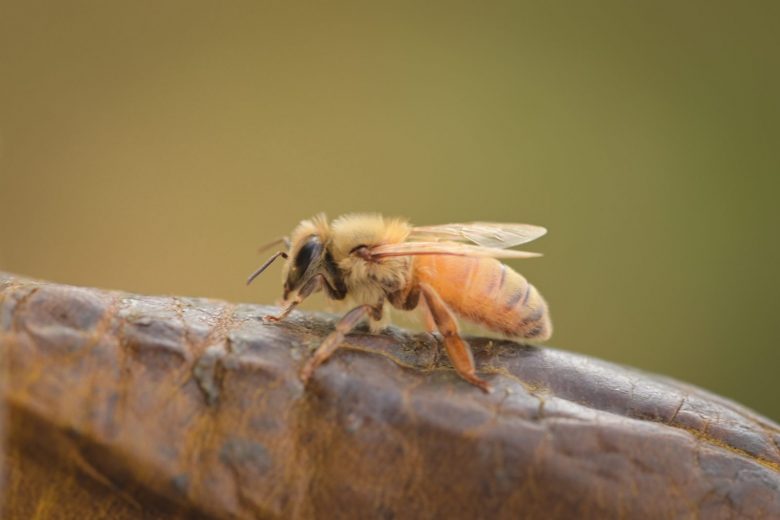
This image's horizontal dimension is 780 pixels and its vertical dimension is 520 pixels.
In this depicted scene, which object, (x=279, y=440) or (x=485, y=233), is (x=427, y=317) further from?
(x=279, y=440)

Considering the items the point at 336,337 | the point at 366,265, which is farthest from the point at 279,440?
the point at 366,265

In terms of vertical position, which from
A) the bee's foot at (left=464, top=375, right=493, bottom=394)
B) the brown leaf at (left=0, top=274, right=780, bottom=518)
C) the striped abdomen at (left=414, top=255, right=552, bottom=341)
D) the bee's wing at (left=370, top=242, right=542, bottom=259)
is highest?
the bee's wing at (left=370, top=242, right=542, bottom=259)

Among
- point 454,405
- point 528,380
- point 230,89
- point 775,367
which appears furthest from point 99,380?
point 775,367

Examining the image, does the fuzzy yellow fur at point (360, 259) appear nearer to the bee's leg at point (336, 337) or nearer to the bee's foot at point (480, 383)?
the bee's leg at point (336, 337)

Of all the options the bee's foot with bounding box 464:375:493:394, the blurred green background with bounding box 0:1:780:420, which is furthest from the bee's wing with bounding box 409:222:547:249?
the blurred green background with bounding box 0:1:780:420

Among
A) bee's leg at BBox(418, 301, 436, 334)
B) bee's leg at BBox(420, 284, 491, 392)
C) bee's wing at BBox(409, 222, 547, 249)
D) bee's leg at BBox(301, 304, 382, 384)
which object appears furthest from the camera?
bee's wing at BBox(409, 222, 547, 249)

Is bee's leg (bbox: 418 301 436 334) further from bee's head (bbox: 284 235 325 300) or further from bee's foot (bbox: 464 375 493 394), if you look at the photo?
bee's foot (bbox: 464 375 493 394)

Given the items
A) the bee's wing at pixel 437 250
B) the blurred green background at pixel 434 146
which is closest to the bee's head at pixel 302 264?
the bee's wing at pixel 437 250
